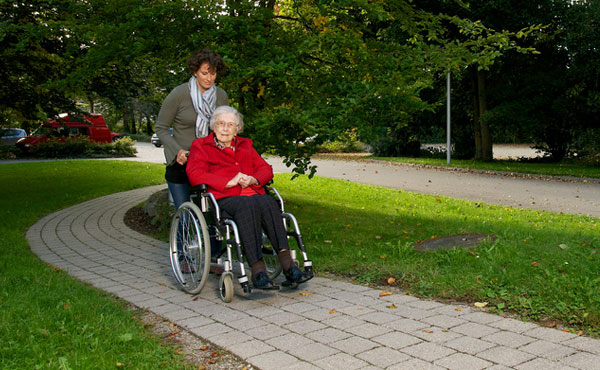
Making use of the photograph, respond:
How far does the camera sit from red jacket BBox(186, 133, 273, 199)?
493cm

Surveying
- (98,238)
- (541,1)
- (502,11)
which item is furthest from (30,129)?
(541,1)

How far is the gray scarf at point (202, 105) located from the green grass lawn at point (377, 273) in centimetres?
166

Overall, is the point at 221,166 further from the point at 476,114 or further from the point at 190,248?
the point at 476,114

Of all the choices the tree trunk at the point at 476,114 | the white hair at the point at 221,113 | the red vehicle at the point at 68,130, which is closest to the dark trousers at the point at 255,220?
the white hair at the point at 221,113

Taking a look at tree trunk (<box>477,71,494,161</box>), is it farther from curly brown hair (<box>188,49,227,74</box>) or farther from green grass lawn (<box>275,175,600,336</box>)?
curly brown hair (<box>188,49,227,74</box>)

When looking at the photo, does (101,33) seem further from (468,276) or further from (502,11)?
(502,11)

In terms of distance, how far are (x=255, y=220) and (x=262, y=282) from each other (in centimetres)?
48

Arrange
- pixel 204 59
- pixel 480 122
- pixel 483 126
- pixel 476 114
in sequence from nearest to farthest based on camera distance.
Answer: pixel 204 59 < pixel 480 122 < pixel 483 126 < pixel 476 114

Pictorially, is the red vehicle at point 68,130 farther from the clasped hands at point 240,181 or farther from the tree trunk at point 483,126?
the tree trunk at point 483,126

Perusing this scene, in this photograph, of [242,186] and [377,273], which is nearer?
[242,186]

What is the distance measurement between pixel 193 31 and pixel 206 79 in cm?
277

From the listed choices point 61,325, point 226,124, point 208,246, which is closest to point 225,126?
point 226,124

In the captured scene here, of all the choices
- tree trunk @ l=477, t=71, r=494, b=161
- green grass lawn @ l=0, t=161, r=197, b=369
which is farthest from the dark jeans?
tree trunk @ l=477, t=71, r=494, b=161

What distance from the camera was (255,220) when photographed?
470 centimetres
